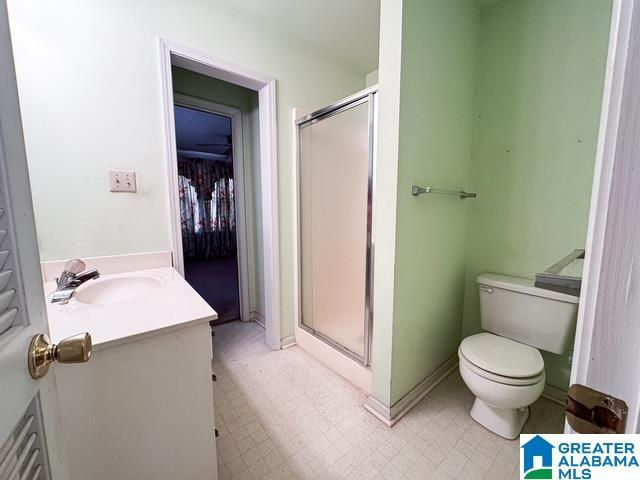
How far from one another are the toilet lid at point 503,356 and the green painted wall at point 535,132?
0.39m

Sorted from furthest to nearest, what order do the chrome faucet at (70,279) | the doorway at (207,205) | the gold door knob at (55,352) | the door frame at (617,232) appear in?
1. the doorway at (207,205)
2. the chrome faucet at (70,279)
3. the gold door knob at (55,352)
4. the door frame at (617,232)

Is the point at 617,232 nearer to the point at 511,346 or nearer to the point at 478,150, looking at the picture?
the point at 511,346

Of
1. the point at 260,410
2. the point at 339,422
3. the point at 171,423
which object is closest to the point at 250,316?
the point at 260,410

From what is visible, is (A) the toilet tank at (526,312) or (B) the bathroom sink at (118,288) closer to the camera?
(B) the bathroom sink at (118,288)

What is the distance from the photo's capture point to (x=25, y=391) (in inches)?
15.7

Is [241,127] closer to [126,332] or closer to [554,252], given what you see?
[126,332]

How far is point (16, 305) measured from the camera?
0.42m

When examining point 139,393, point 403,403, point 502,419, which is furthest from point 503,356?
point 139,393

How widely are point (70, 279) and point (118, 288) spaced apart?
0.73ft

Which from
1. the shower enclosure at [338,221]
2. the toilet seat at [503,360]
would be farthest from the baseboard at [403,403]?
the toilet seat at [503,360]

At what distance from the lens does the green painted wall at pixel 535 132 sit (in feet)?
4.44

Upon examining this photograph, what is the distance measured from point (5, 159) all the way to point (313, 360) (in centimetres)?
192

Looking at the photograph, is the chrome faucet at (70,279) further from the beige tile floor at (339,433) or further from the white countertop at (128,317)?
the beige tile floor at (339,433)

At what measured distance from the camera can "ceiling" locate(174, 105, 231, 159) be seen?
3.10 m
